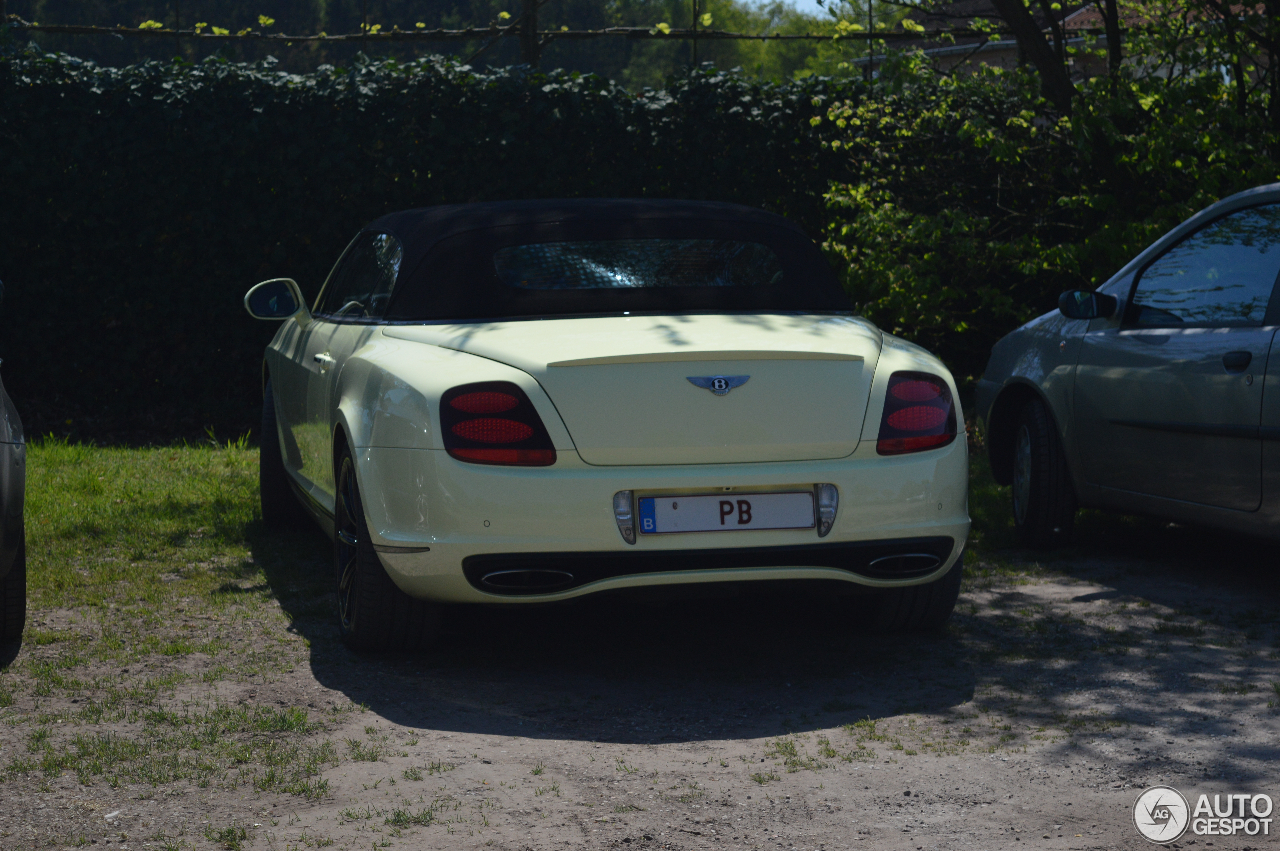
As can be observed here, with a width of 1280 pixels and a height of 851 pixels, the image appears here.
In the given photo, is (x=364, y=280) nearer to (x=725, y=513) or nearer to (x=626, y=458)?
(x=626, y=458)

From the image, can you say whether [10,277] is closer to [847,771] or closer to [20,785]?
[20,785]

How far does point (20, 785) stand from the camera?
3467 millimetres

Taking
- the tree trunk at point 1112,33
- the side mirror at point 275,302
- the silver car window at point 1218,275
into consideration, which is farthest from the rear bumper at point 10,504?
the tree trunk at point 1112,33

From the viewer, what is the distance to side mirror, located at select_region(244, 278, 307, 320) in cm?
648

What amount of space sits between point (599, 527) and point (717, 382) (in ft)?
1.85

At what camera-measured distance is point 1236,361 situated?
532 cm

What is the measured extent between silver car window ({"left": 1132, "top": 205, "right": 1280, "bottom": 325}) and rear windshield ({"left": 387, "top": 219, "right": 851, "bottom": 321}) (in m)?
1.52

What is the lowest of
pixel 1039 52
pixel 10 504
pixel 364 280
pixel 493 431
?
pixel 10 504

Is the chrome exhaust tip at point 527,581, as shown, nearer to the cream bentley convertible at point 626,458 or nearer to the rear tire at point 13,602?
the cream bentley convertible at point 626,458

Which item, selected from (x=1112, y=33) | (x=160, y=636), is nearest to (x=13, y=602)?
(x=160, y=636)

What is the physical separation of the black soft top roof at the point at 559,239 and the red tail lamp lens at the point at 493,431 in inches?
30.4

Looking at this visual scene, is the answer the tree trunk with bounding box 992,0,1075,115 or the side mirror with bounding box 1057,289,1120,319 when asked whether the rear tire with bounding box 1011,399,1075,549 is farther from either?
the tree trunk with bounding box 992,0,1075,115

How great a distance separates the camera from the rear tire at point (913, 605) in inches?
194

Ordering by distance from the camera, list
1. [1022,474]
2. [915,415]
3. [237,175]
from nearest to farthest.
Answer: [915,415] → [1022,474] → [237,175]
